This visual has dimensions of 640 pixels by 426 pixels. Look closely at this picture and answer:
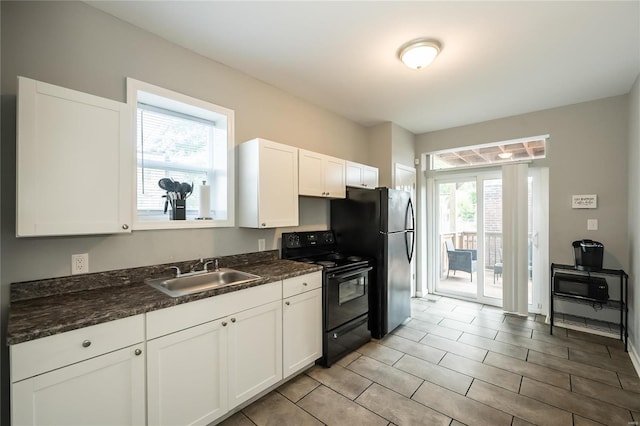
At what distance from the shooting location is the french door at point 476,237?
388cm

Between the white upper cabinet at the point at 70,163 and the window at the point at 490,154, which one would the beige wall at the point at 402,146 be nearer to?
the window at the point at 490,154

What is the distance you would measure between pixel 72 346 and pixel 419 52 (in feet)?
9.54

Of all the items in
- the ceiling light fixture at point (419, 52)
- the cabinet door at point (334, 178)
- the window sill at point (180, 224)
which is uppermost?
the ceiling light fixture at point (419, 52)

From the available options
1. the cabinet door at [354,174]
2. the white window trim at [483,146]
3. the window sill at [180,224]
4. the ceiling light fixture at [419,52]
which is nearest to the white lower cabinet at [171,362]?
the window sill at [180,224]

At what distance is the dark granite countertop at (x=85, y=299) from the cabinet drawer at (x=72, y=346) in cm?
3

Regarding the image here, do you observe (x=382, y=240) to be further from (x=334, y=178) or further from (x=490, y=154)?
(x=490, y=154)

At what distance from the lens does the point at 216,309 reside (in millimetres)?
1809

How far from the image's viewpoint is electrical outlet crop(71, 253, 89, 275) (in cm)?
178

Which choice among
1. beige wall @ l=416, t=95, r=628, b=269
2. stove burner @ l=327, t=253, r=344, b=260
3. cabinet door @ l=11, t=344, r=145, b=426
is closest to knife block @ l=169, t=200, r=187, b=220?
cabinet door @ l=11, t=344, r=145, b=426

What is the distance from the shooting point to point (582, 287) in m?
3.16

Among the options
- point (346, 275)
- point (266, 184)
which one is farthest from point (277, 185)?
point (346, 275)

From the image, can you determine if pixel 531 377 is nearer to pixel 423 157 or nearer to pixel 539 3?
pixel 539 3

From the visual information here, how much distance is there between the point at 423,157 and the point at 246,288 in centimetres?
392

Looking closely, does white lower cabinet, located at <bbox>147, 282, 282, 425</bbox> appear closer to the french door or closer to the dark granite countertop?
the dark granite countertop
